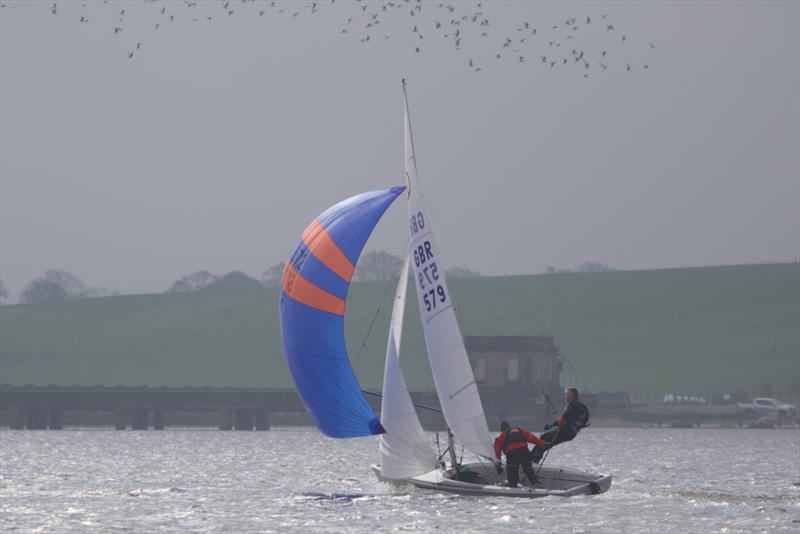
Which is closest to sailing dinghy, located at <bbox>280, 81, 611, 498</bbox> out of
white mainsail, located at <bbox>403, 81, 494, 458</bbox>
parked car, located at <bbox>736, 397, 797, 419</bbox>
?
white mainsail, located at <bbox>403, 81, 494, 458</bbox>

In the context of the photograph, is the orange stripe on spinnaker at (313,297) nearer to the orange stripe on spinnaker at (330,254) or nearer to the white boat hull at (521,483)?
the orange stripe on spinnaker at (330,254)

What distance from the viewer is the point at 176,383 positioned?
15425cm

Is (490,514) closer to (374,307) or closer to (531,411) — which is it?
(531,411)

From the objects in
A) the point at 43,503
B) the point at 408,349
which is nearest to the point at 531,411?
the point at 408,349

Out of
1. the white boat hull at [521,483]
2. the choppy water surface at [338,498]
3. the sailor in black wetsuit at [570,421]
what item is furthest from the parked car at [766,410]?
the sailor in black wetsuit at [570,421]

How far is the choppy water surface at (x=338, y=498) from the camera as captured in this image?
32.7 meters

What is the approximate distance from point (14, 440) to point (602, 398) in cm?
5729

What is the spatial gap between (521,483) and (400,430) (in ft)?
10.1

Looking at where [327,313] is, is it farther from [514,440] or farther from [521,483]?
[521,483]

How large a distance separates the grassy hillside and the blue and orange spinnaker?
106587 millimetres

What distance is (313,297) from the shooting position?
35.8m

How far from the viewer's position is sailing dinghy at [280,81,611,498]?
35406mm

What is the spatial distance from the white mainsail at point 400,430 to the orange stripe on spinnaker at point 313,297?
1513mm

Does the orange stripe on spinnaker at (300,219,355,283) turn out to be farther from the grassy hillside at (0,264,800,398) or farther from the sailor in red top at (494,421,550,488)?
the grassy hillside at (0,264,800,398)
